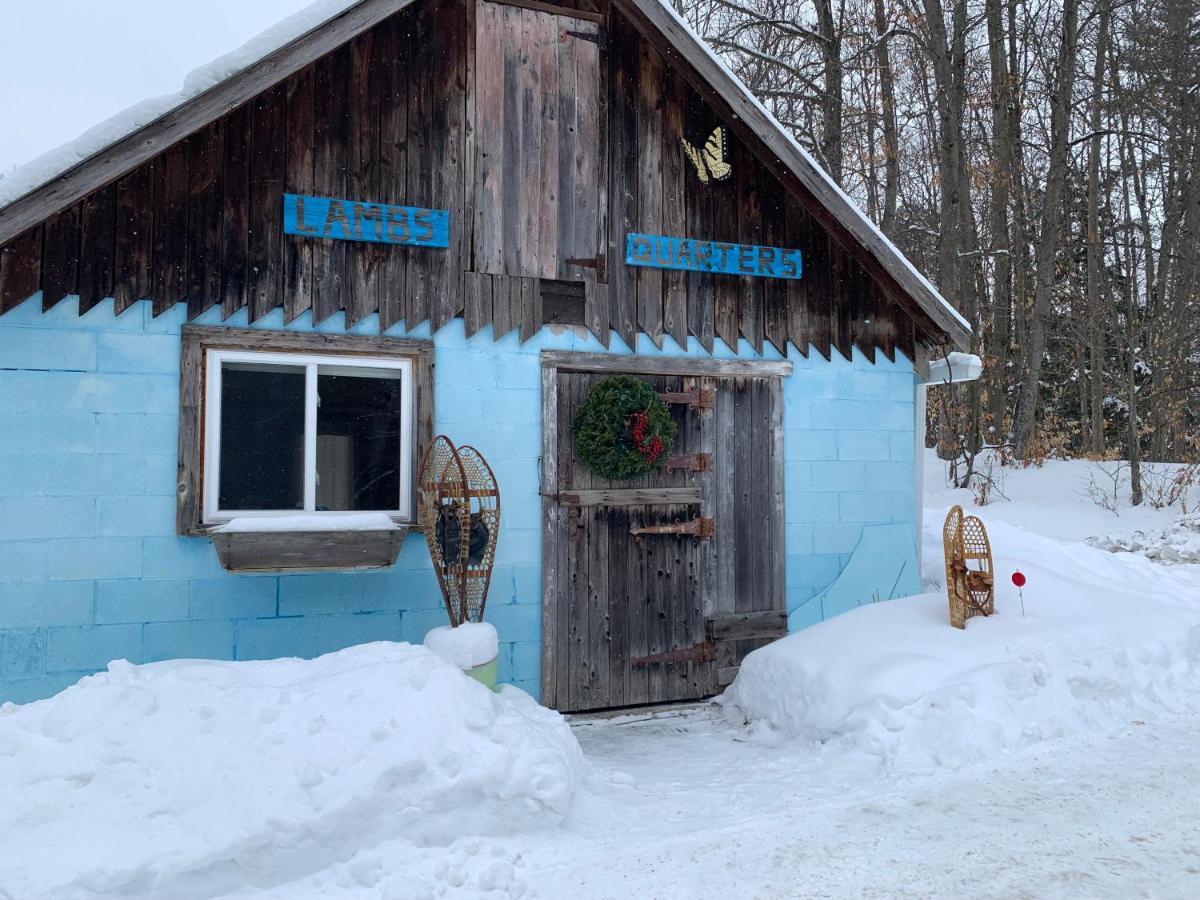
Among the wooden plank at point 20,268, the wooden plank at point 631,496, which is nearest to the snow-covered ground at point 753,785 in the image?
the wooden plank at point 631,496

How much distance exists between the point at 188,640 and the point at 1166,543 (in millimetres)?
10776

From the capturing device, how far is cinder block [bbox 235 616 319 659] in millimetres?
5461

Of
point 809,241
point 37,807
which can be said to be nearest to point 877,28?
point 809,241

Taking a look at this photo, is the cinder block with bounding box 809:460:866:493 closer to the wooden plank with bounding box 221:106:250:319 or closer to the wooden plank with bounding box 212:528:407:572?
the wooden plank with bounding box 212:528:407:572

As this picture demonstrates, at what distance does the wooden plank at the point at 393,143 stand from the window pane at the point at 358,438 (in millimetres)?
378

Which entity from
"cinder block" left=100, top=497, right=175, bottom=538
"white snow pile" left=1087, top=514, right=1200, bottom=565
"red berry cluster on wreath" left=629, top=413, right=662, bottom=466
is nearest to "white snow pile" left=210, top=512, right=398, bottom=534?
"cinder block" left=100, top=497, right=175, bottom=538

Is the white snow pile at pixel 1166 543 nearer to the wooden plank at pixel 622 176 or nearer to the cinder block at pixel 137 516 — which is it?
the wooden plank at pixel 622 176

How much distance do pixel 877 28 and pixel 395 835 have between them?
1536 cm

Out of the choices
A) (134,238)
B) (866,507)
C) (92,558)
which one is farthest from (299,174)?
(866,507)

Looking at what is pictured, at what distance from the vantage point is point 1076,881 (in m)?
3.63

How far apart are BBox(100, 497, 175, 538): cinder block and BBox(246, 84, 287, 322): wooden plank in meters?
1.21

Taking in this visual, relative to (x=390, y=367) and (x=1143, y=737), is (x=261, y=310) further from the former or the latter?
(x=1143, y=737)

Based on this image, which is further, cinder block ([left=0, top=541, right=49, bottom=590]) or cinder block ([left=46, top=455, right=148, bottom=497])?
cinder block ([left=46, top=455, right=148, bottom=497])

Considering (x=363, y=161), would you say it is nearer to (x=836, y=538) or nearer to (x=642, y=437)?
(x=642, y=437)
